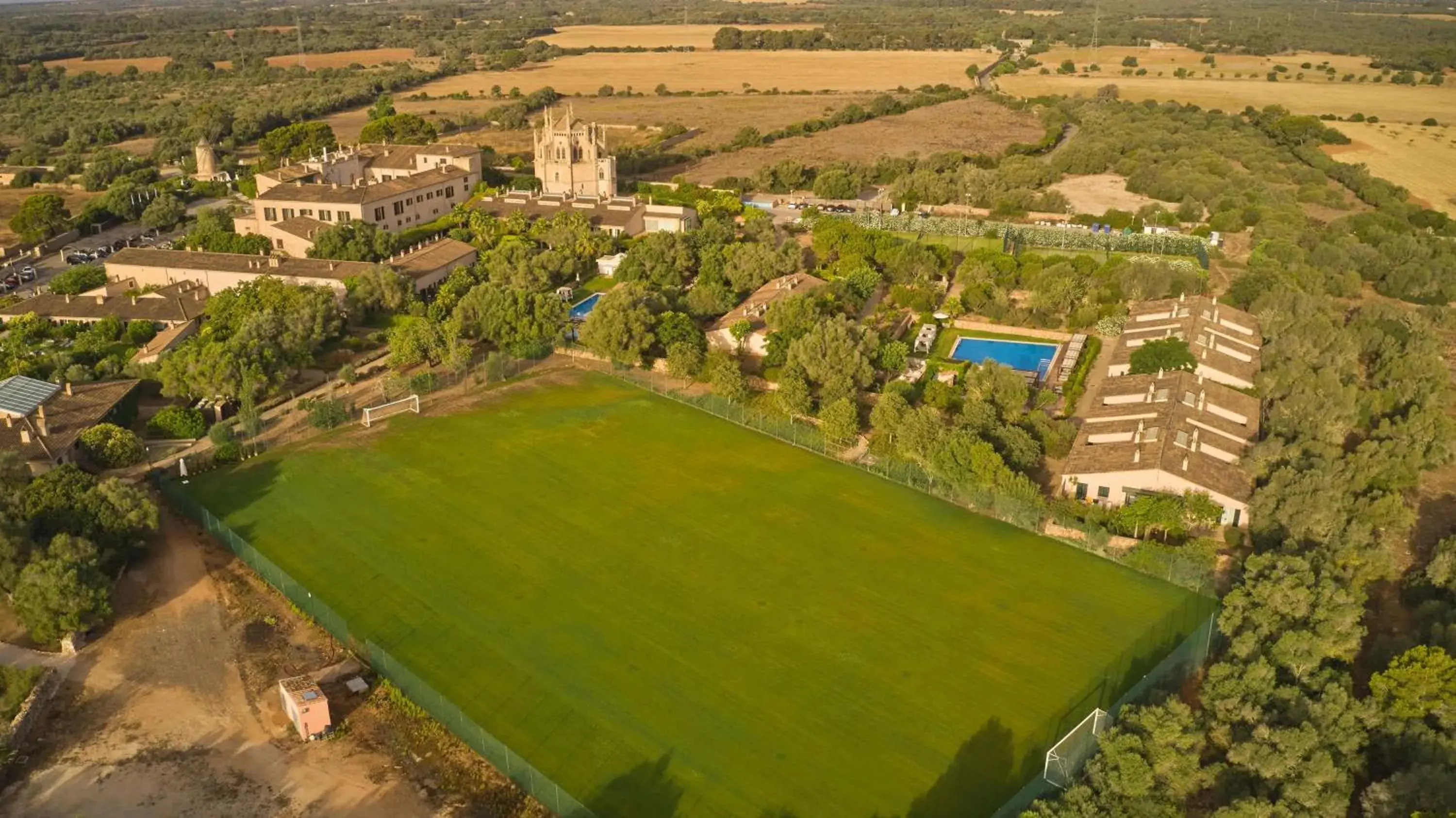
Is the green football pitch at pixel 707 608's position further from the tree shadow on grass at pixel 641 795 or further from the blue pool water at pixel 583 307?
the blue pool water at pixel 583 307

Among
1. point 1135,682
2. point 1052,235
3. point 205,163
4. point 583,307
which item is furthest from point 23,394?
point 1052,235

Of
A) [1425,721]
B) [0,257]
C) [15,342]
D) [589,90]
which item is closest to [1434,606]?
[1425,721]

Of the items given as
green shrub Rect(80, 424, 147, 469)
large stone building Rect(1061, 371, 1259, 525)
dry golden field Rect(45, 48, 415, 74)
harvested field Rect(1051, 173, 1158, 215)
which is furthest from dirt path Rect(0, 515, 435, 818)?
dry golden field Rect(45, 48, 415, 74)

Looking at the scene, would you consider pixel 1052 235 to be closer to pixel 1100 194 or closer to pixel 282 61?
pixel 1100 194

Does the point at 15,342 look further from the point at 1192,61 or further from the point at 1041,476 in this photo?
the point at 1192,61

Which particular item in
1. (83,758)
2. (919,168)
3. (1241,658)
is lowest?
(83,758)

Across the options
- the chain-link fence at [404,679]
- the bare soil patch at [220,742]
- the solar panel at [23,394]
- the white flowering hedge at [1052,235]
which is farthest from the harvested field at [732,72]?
the bare soil patch at [220,742]
